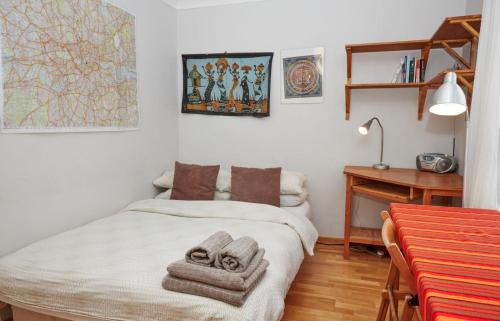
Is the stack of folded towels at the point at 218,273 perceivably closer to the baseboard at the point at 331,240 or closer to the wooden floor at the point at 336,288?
the wooden floor at the point at 336,288

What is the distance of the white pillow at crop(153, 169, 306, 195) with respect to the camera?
2869 millimetres

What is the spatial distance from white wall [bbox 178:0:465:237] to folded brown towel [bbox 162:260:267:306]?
198 cm

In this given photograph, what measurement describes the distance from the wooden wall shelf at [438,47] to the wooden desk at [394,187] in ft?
1.89

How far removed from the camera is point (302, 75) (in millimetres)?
3184

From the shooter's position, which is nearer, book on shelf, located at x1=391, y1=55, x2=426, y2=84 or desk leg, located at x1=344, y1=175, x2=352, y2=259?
book on shelf, located at x1=391, y1=55, x2=426, y2=84

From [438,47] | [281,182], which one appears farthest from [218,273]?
[438,47]

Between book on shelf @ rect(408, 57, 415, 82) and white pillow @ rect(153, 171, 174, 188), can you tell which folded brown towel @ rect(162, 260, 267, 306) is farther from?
book on shelf @ rect(408, 57, 415, 82)

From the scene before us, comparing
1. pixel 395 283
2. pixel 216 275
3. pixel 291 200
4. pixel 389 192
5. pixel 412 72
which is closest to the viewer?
pixel 216 275

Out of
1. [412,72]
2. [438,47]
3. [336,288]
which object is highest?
[438,47]

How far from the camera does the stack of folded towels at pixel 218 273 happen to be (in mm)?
1339

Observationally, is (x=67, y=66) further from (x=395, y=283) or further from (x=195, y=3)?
(x=395, y=283)

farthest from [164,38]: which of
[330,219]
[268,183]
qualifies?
[330,219]

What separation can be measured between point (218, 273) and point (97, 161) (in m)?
1.58

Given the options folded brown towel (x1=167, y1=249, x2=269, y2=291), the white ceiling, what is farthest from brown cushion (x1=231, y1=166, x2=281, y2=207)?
the white ceiling
